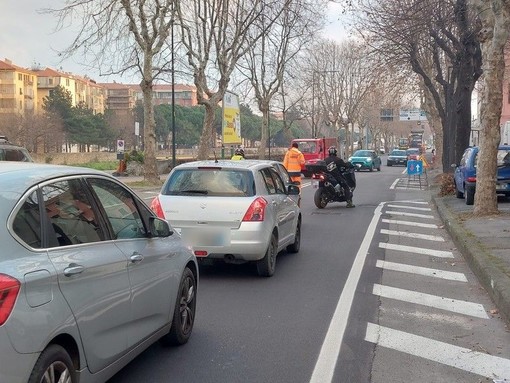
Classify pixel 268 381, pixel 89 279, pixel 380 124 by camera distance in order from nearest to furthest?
pixel 89 279, pixel 268 381, pixel 380 124

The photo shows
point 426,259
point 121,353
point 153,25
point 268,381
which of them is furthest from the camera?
point 153,25

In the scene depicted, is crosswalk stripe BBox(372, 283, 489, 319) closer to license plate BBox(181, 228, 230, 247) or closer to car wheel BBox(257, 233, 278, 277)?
car wheel BBox(257, 233, 278, 277)

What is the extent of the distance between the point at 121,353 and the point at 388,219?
44.9ft

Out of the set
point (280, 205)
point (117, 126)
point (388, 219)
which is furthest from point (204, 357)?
point (117, 126)

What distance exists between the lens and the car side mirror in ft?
18.4

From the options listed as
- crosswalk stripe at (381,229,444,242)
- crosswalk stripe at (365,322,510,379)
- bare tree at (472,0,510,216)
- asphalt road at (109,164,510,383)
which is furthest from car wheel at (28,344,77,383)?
bare tree at (472,0,510,216)

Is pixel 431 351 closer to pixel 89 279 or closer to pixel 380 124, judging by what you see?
pixel 89 279

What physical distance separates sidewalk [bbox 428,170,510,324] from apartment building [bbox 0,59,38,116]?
79.6 meters

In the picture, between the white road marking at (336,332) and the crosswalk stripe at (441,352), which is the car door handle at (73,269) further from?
the crosswalk stripe at (441,352)

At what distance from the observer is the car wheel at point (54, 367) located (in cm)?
362

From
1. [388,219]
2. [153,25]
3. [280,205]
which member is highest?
[153,25]

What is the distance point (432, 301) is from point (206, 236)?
9.83 ft

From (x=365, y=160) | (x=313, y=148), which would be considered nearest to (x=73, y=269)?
(x=313, y=148)

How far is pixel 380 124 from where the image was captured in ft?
378
